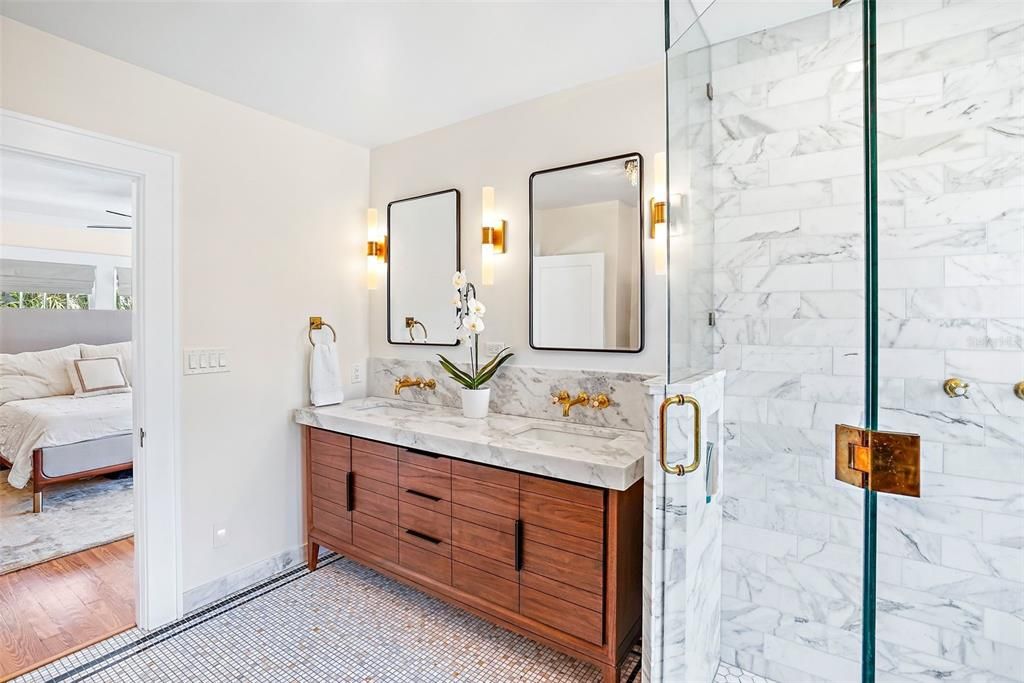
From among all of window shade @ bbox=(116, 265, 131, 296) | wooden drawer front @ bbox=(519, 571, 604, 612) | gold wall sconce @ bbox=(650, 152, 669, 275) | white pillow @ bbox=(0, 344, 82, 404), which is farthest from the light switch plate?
window shade @ bbox=(116, 265, 131, 296)

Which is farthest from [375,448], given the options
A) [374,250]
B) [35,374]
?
[35,374]

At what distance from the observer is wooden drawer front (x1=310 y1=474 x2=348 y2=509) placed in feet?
8.36

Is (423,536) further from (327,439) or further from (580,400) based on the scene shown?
(580,400)

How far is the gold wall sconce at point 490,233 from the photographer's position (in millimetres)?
2580

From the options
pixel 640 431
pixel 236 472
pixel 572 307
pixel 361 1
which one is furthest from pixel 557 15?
pixel 236 472

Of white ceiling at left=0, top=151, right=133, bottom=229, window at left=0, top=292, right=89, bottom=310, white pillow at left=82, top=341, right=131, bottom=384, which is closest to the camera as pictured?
white ceiling at left=0, top=151, right=133, bottom=229

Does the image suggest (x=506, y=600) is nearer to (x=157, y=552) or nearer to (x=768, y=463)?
(x=768, y=463)

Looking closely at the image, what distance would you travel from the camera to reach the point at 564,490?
1805mm

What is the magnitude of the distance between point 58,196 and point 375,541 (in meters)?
3.93

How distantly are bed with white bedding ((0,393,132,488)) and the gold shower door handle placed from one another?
419 centimetres

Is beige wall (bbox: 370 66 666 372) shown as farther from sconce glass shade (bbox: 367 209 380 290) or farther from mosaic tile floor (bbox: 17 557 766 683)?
mosaic tile floor (bbox: 17 557 766 683)

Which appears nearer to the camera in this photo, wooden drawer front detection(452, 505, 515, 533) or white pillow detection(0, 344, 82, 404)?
wooden drawer front detection(452, 505, 515, 533)

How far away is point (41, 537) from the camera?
10.4 ft

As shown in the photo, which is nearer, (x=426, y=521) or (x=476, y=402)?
(x=426, y=521)
